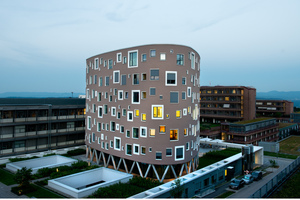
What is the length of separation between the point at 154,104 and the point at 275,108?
339 feet

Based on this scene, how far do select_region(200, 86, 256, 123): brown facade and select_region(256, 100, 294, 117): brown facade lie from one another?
96.7 ft

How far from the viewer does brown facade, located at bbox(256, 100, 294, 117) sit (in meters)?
115

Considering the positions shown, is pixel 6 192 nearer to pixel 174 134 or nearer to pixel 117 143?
pixel 117 143

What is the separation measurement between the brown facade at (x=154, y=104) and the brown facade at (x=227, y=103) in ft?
193

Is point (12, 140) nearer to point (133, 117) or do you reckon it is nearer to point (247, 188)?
point (133, 117)

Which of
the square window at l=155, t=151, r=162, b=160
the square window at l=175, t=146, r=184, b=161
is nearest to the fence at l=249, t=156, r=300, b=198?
the square window at l=175, t=146, r=184, b=161

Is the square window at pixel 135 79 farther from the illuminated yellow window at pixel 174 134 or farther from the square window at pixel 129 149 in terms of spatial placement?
the square window at pixel 129 149

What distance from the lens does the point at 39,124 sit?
50.6 m

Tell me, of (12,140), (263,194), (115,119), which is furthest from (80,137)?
(263,194)

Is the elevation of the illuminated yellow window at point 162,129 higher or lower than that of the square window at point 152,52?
lower

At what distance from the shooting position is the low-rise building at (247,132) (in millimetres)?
63125

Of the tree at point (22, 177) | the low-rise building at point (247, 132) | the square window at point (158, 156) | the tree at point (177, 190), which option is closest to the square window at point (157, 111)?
the square window at point (158, 156)

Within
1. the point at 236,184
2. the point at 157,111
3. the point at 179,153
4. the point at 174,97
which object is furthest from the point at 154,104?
the point at 236,184

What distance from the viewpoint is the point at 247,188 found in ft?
104
